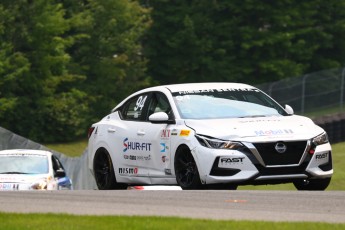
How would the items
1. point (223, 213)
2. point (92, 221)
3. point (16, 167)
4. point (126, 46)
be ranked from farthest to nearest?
1. point (126, 46)
2. point (16, 167)
3. point (223, 213)
4. point (92, 221)

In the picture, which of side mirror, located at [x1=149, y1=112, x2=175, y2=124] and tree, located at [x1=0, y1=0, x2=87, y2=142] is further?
tree, located at [x1=0, y1=0, x2=87, y2=142]

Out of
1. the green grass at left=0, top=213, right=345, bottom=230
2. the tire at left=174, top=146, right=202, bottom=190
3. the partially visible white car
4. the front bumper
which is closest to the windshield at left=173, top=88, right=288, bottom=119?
the tire at left=174, top=146, right=202, bottom=190

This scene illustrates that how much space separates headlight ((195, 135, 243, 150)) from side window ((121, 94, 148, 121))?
1.78m

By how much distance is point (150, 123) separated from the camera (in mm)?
16406

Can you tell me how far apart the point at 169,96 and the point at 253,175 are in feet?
6.15

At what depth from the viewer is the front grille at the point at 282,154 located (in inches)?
589

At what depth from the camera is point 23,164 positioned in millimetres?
23109

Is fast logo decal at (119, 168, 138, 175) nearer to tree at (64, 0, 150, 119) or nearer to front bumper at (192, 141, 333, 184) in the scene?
front bumper at (192, 141, 333, 184)

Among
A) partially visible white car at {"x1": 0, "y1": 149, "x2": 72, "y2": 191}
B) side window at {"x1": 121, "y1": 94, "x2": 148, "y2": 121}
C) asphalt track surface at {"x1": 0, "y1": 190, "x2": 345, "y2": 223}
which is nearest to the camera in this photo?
asphalt track surface at {"x1": 0, "y1": 190, "x2": 345, "y2": 223}

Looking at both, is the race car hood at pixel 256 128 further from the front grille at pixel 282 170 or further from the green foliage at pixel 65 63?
the green foliage at pixel 65 63

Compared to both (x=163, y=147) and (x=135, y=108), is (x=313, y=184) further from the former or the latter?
(x=135, y=108)

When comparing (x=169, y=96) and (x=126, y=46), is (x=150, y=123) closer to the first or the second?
(x=169, y=96)

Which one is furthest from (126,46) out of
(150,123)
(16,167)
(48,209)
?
(48,209)

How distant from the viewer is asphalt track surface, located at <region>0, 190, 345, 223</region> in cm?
1179
